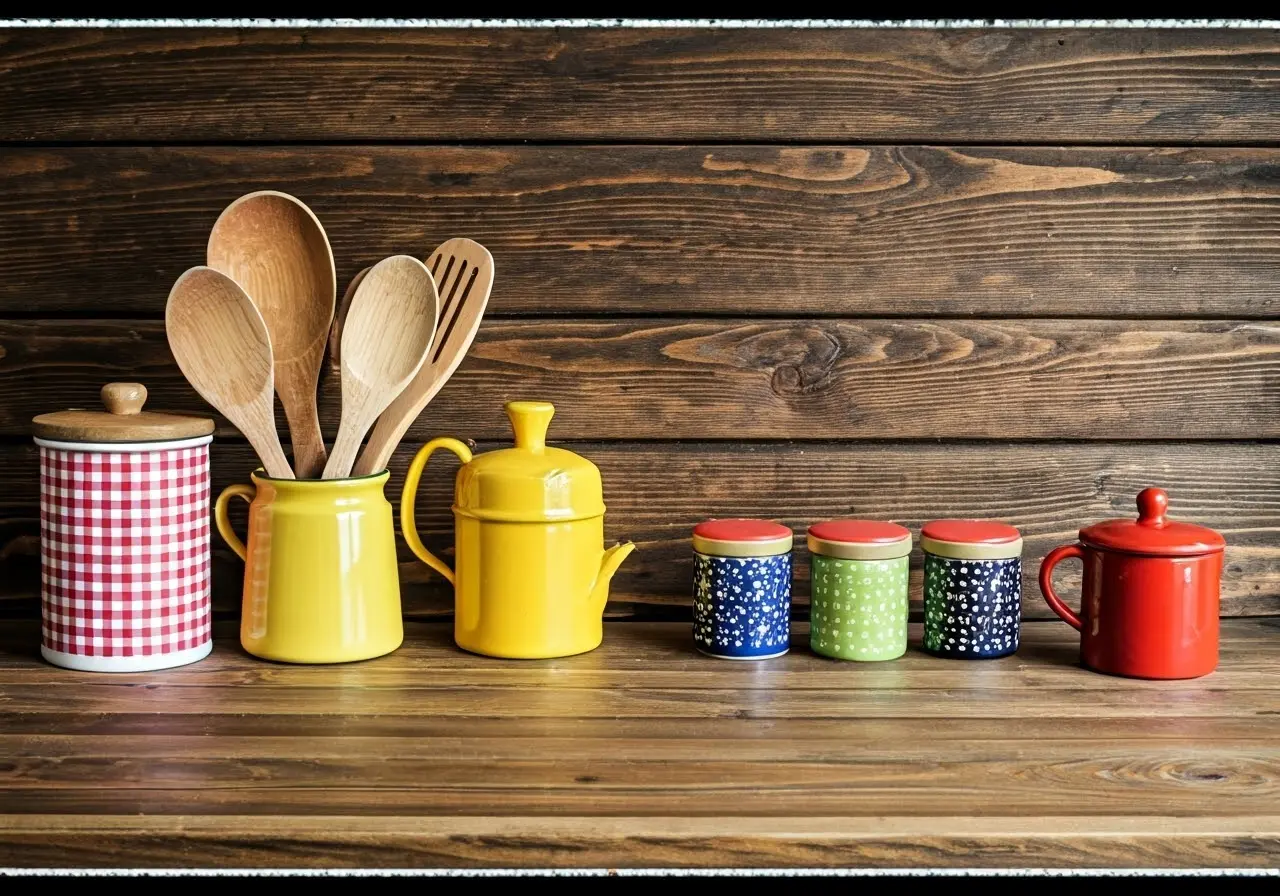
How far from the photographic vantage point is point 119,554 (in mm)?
938

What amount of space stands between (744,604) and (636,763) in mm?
249

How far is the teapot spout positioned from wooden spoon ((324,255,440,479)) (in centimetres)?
22

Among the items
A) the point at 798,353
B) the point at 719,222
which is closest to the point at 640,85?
the point at 719,222

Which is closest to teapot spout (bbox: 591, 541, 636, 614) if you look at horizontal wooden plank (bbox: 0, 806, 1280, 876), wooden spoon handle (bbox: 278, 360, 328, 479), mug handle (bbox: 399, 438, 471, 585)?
mug handle (bbox: 399, 438, 471, 585)

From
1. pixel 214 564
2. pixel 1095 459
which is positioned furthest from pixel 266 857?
pixel 1095 459

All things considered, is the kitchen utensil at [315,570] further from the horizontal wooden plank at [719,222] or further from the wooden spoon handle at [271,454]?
the horizontal wooden plank at [719,222]

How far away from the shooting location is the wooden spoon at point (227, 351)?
94 centimetres

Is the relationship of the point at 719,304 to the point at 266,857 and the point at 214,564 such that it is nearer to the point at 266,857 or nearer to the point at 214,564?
the point at 214,564

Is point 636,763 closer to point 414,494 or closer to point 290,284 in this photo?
point 414,494

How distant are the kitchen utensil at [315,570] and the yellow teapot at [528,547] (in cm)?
8

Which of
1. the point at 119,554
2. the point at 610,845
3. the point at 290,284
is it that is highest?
the point at 290,284

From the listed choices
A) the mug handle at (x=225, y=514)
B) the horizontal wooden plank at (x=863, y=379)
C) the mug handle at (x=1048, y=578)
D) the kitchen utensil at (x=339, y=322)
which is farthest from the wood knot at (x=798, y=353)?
the mug handle at (x=225, y=514)

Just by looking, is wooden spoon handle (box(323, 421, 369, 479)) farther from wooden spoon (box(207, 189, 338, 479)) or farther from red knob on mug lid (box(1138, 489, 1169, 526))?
red knob on mug lid (box(1138, 489, 1169, 526))

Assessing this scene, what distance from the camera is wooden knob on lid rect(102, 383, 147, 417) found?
97 cm
